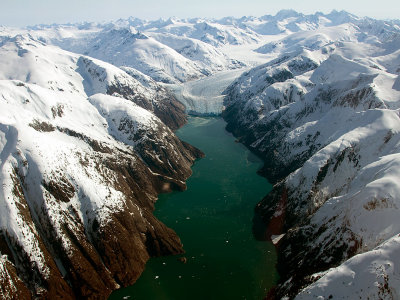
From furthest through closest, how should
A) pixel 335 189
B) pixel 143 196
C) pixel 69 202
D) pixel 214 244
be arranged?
pixel 143 196, pixel 335 189, pixel 214 244, pixel 69 202

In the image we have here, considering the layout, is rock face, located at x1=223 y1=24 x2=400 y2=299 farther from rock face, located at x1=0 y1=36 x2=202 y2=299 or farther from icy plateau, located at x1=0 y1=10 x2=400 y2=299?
rock face, located at x1=0 y1=36 x2=202 y2=299

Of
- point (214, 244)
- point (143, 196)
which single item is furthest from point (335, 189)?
point (143, 196)

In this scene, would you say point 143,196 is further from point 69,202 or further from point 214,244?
point 214,244

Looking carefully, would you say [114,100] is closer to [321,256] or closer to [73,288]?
[73,288]

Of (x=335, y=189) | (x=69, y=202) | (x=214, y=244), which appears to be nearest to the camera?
(x=69, y=202)

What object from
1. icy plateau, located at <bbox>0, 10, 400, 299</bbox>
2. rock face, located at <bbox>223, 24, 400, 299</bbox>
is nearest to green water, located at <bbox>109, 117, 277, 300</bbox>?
icy plateau, located at <bbox>0, 10, 400, 299</bbox>

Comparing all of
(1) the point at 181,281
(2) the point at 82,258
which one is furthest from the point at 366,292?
(2) the point at 82,258

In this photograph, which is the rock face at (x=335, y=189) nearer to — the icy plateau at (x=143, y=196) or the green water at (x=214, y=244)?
the icy plateau at (x=143, y=196)
